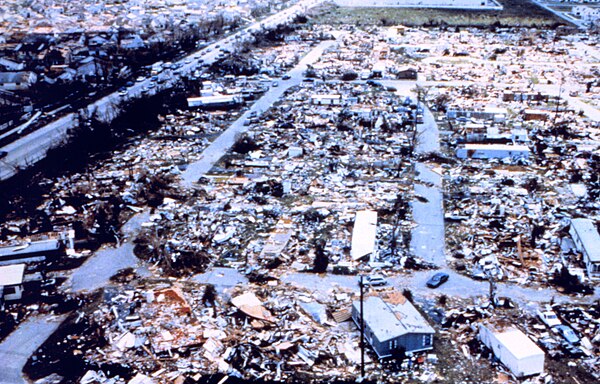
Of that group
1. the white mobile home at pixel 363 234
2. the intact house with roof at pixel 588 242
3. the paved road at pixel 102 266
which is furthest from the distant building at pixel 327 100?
the intact house with roof at pixel 588 242

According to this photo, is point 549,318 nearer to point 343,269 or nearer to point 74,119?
point 343,269

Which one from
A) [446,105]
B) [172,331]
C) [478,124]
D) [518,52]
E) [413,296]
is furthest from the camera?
[518,52]

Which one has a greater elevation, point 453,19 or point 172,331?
point 453,19

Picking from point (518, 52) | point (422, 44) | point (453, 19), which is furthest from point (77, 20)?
point (518, 52)

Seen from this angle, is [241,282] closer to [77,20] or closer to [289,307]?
[289,307]

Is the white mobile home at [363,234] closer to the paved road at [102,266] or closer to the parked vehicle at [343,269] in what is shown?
the parked vehicle at [343,269]

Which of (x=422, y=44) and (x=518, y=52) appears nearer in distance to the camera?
(x=518, y=52)
